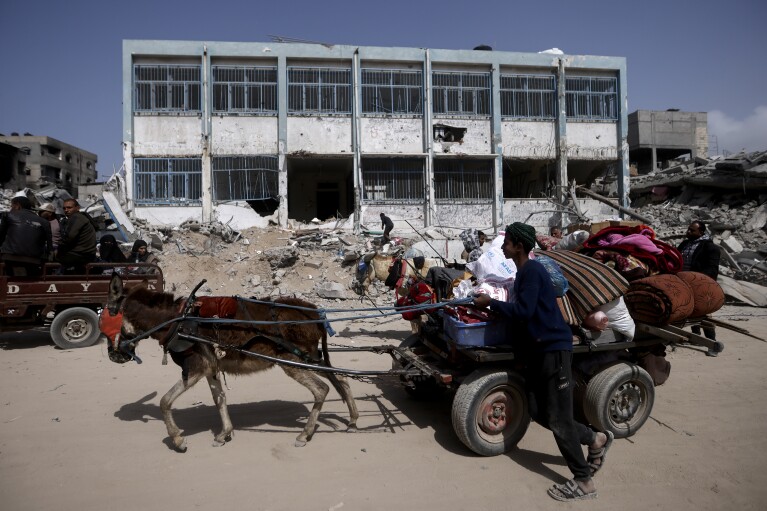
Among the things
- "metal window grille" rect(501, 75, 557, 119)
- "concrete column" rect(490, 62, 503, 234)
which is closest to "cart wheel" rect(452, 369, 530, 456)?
"concrete column" rect(490, 62, 503, 234)

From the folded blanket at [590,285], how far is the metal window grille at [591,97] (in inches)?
785

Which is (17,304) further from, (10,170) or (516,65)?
(10,170)

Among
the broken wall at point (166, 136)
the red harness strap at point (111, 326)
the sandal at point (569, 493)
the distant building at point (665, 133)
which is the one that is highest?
the distant building at point (665, 133)

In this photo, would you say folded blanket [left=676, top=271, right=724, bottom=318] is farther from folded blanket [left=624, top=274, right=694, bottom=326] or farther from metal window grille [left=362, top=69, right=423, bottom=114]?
metal window grille [left=362, top=69, right=423, bottom=114]

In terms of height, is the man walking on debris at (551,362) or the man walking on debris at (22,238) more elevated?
the man walking on debris at (22,238)

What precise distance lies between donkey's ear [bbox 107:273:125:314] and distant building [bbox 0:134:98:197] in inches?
1748

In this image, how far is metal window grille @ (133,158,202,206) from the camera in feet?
64.0

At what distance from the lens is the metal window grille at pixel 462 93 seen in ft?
69.7

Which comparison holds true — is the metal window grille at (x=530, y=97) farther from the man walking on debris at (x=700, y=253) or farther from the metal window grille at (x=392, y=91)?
the man walking on debris at (x=700, y=253)

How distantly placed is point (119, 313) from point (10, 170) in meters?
41.9

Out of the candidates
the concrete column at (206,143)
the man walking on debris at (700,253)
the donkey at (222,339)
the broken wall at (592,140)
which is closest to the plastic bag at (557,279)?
the donkey at (222,339)

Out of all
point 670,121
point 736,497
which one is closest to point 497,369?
point 736,497

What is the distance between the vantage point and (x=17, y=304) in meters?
7.74

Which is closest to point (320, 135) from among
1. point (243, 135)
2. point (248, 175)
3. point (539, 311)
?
point (243, 135)
